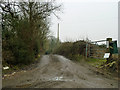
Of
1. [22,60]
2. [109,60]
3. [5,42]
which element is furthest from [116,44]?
[5,42]

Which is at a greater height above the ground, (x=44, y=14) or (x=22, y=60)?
(x=44, y=14)

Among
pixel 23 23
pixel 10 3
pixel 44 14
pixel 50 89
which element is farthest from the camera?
pixel 44 14

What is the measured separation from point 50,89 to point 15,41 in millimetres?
5762

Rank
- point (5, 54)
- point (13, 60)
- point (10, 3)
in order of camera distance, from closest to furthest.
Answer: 1. point (5, 54)
2. point (13, 60)
3. point (10, 3)

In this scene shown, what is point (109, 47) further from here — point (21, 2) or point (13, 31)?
point (21, 2)

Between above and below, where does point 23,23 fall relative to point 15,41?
above

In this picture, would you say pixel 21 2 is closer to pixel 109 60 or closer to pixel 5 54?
pixel 5 54

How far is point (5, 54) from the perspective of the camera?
7.12m

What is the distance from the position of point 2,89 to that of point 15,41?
16.3ft

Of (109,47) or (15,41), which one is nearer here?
(109,47)

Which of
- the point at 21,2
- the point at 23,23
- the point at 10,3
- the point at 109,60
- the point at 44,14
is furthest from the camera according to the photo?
the point at 44,14

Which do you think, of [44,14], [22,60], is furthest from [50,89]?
[44,14]

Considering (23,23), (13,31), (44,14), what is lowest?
(13,31)

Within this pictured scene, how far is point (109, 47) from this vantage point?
6738 mm
